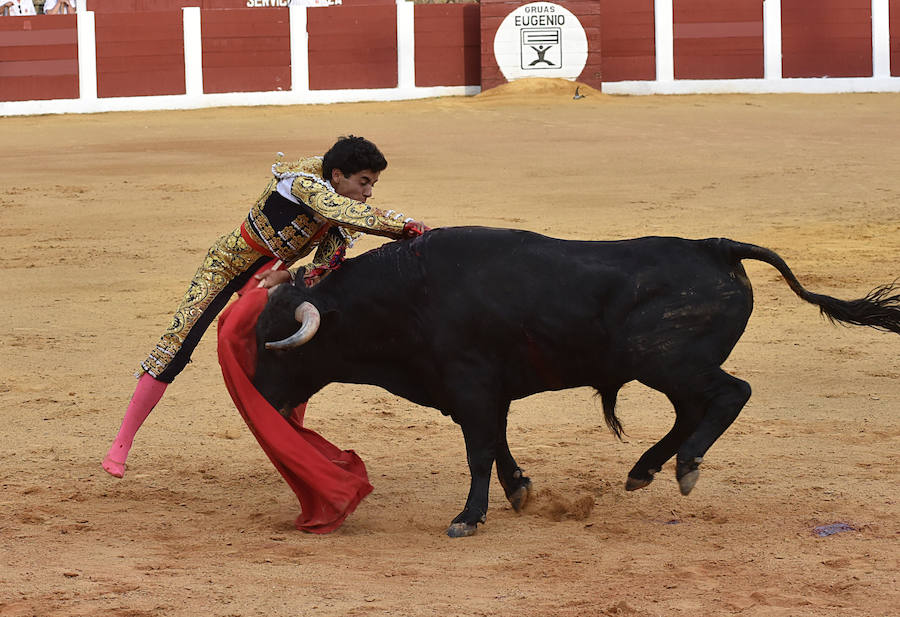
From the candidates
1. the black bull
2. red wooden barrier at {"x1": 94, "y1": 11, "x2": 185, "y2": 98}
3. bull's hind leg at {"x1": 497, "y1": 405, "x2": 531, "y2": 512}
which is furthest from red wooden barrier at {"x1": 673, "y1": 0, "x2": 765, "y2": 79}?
bull's hind leg at {"x1": 497, "y1": 405, "x2": 531, "y2": 512}

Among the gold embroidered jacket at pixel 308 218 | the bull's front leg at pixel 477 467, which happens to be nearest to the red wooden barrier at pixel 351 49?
the gold embroidered jacket at pixel 308 218

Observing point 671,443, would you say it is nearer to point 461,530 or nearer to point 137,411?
point 461,530

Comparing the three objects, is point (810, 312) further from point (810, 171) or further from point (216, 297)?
point (810, 171)

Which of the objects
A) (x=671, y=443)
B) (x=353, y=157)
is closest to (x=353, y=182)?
(x=353, y=157)

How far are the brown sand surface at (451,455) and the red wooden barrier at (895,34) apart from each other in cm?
566

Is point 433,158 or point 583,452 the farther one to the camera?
point 433,158

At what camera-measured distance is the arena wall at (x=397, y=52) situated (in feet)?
51.7

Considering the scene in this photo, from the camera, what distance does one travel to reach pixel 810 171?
35.1ft

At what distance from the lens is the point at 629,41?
52.6 feet

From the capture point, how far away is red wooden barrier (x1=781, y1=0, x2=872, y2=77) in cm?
1580

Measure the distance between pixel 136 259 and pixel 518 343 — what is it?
17.0 ft

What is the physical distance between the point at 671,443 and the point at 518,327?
0.54 m

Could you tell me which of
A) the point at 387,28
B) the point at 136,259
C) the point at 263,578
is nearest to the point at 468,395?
the point at 263,578

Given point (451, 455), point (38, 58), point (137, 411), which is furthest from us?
point (38, 58)
